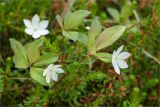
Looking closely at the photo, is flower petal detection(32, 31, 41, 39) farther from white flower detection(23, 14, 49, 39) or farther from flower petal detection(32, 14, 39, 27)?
flower petal detection(32, 14, 39, 27)

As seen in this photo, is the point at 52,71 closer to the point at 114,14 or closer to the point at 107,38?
the point at 107,38

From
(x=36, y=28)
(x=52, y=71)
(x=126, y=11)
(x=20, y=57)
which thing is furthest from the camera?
(x=126, y=11)

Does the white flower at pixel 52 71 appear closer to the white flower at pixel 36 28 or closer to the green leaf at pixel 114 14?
the white flower at pixel 36 28

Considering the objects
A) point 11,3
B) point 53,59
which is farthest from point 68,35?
point 11,3

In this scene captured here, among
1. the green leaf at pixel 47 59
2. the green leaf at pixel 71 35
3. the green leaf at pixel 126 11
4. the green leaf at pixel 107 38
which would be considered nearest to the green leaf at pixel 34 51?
the green leaf at pixel 47 59

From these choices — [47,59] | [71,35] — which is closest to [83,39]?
[71,35]
